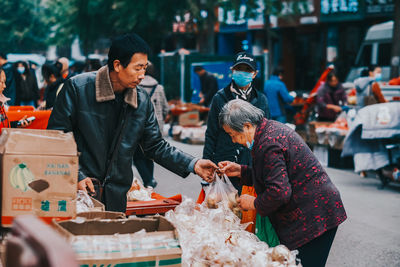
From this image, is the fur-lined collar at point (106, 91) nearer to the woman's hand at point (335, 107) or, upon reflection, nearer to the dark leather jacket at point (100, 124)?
the dark leather jacket at point (100, 124)

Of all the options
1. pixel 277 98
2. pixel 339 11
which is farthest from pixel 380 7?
pixel 277 98

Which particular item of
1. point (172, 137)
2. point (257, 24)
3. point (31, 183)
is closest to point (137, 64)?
point (31, 183)

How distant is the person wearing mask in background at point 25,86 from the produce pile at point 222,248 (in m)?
10.9

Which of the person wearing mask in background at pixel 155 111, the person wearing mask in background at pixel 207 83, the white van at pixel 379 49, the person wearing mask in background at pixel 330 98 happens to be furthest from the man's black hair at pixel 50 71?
the white van at pixel 379 49

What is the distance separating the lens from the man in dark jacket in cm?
361

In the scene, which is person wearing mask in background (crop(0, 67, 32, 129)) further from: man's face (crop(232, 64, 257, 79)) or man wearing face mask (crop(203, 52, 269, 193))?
man's face (crop(232, 64, 257, 79))

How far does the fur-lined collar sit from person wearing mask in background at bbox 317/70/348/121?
26.7 ft

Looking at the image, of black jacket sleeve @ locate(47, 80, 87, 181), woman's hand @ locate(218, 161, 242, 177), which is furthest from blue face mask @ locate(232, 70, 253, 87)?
black jacket sleeve @ locate(47, 80, 87, 181)

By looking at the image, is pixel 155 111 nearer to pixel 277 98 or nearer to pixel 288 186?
pixel 277 98

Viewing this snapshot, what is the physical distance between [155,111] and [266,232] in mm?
5057

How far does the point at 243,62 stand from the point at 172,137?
31.9ft

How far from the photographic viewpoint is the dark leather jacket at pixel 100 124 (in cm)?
367

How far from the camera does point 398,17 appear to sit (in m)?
16.3

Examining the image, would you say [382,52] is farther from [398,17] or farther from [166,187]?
[166,187]
